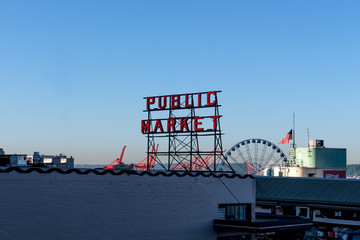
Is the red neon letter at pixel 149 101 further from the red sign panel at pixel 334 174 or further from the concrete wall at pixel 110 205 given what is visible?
the red sign panel at pixel 334 174

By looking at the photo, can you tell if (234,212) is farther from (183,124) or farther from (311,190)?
(311,190)

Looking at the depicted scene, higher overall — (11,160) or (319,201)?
(11,160)

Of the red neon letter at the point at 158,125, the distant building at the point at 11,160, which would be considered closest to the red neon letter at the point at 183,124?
the red neon letter at the point at 158,125

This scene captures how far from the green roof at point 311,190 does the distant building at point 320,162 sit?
3099 cm

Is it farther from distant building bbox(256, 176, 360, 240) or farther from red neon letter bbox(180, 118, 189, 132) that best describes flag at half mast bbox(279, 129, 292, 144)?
red neon letter bbox(180, 118, 189, 132)

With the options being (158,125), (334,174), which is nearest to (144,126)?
(158,125)

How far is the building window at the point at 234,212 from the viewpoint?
107ft

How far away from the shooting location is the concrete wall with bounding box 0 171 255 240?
22656mm

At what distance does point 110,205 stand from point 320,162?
74.6 metres

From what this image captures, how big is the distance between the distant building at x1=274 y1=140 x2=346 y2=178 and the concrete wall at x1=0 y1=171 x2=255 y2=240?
6349 centimetres

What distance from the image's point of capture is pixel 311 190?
193 feet

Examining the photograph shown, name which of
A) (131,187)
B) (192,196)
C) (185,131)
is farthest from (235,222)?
(185,131)

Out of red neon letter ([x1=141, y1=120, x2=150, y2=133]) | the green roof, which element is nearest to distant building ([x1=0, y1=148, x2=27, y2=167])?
red neon letter ([x1=141, y1=120, x2=150, y2=133])

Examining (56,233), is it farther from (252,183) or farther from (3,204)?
(252,183)
